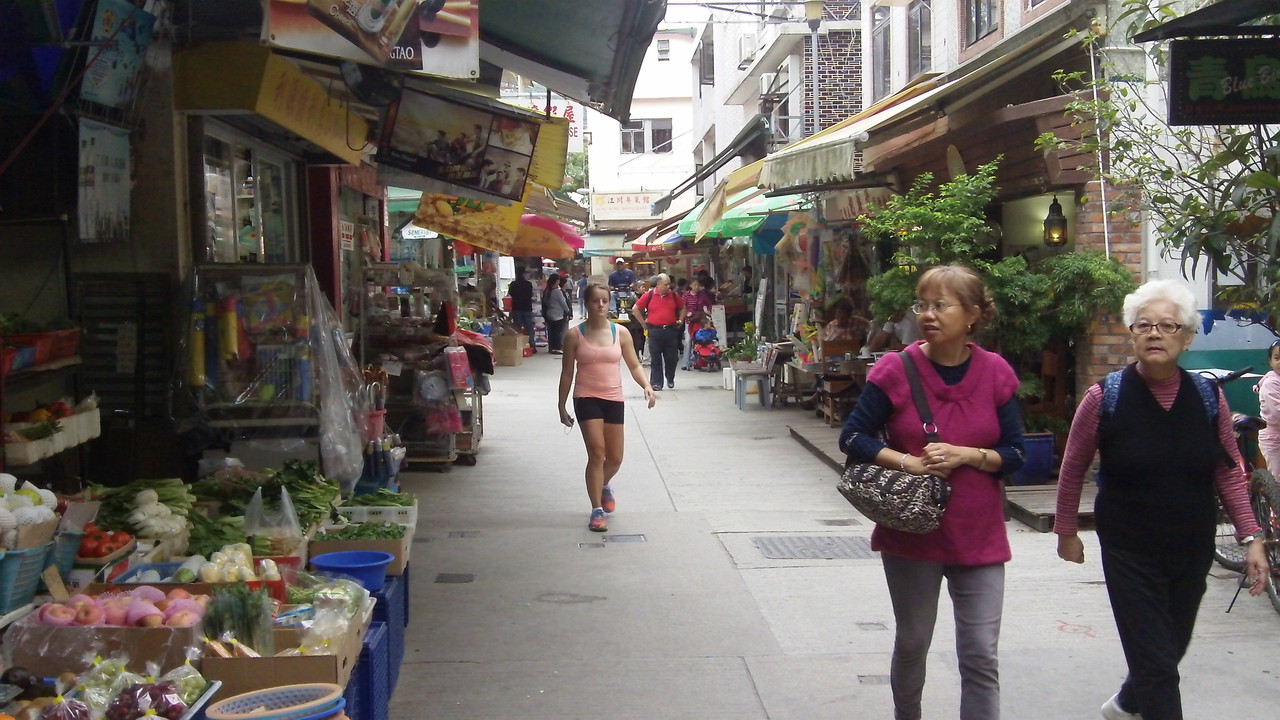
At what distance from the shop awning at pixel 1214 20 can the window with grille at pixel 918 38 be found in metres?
10.9

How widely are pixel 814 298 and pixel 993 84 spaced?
6.57 m

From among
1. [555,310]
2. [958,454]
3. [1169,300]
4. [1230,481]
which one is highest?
[1169,300]

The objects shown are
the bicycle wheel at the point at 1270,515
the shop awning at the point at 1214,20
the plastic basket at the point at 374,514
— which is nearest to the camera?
the shop awning at the point at 1214,20

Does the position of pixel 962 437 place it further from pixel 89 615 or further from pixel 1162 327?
pixel 89 615

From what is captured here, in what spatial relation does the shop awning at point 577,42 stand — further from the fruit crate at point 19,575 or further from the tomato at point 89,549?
the fruit crate at point 19,575

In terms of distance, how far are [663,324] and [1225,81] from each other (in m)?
13.2

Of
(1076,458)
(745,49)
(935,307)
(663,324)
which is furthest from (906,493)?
(745,49)

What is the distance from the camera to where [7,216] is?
5.98 metres

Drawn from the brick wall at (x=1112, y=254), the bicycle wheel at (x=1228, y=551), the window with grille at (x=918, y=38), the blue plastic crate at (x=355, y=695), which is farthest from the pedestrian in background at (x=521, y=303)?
the blue plastic crate at (x=355, y=695)

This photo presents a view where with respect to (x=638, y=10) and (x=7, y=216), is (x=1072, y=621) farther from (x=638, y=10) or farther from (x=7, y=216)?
(x=7, y=216)

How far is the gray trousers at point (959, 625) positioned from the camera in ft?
12.5

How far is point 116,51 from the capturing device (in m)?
5.41

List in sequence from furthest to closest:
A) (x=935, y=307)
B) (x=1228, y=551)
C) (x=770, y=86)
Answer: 1. (x=770, y=86)
2. (x=1228, y=551)
3. (x=935, y=307)

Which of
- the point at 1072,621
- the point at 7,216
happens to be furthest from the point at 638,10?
the point at 1072,621
